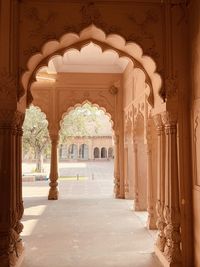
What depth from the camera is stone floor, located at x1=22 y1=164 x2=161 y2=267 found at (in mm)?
5414

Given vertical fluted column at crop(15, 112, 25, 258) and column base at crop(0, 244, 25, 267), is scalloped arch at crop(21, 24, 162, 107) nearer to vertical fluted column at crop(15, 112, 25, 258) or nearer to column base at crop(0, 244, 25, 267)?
vertical fluted column at crop(15, 112, 25, 258)

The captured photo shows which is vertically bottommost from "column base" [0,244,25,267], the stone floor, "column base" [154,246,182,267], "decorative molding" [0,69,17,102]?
the stone floor

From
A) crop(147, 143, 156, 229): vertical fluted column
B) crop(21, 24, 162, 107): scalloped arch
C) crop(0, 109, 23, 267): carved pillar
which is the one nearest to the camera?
crop(0, 109, 23, 267): carved pillar

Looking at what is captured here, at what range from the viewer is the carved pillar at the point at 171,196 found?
→ 4.86 metres

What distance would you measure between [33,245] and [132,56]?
→ 4.27 meters

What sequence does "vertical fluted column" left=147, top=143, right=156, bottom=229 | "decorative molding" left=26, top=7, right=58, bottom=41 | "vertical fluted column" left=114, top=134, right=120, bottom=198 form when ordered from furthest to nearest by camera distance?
"vertical fluted column" left=114, top=134, right=120, bottom=198
"vertical fluted column" left=147, top=143, right=156, bottom=229
"decorative molding" left=26, top=7, right=58, bottom=41

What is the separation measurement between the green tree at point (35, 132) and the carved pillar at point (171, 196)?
674 inches

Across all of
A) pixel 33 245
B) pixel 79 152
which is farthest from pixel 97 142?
pixel 33 245

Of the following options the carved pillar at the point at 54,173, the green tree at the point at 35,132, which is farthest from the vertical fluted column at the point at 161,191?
the green tree at the point at 35,132

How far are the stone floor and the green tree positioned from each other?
11.1 metres

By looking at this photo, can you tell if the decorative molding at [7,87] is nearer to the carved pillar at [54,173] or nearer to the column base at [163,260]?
the column base at [163,260]

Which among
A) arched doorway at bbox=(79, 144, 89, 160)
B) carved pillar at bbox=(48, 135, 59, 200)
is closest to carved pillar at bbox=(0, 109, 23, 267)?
carved pillar at bbox=(48, 135, 59, 200)

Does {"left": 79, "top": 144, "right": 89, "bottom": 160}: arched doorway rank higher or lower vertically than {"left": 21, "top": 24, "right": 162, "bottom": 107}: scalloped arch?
lower

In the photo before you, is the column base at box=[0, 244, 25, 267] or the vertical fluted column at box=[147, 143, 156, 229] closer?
the column base at box=[0, 244, 25, 267]
